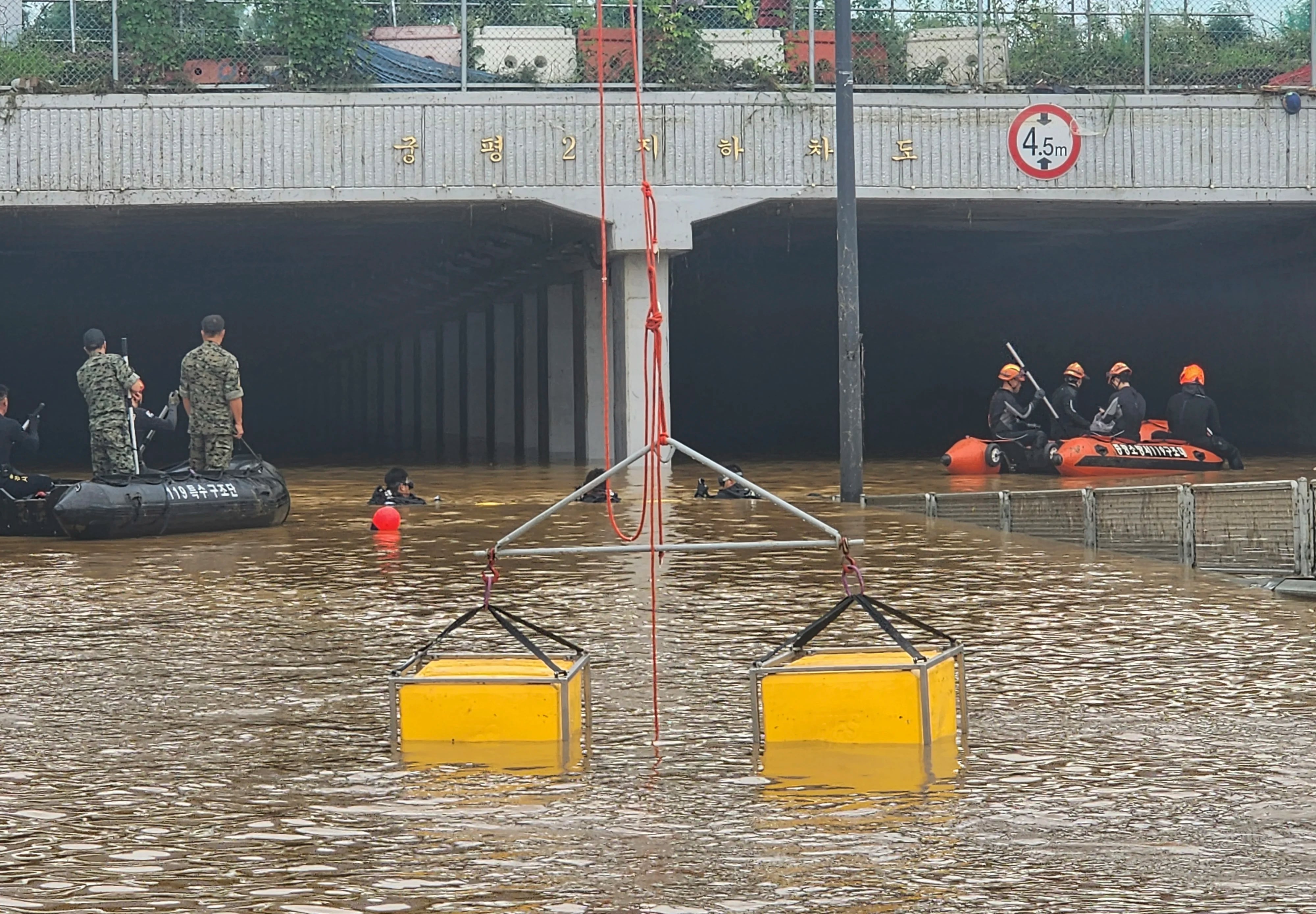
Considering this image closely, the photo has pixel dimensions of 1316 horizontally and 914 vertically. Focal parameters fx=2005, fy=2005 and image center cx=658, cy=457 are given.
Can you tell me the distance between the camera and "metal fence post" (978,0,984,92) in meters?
28.3

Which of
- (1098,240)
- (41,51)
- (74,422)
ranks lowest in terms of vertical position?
(74,422)

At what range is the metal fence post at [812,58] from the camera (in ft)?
91.1

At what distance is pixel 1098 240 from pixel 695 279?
9.65m

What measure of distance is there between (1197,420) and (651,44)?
9.22 meters

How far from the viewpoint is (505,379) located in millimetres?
42250

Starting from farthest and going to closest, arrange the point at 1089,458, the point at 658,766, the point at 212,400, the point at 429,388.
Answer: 1. the point at 429,388
2. the point at 1089,458
3. the point at 212,400
4. the point at 658,766

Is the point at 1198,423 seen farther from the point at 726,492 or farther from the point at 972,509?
the point at 972,509

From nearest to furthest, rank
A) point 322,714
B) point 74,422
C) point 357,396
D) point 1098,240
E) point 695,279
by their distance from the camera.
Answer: point 322,714 < point 1098,240 < point 695,279 < point 74,422 < point 357,396

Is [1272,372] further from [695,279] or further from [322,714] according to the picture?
[322,714]

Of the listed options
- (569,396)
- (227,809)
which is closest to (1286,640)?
(227,809)

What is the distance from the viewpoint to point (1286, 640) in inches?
419

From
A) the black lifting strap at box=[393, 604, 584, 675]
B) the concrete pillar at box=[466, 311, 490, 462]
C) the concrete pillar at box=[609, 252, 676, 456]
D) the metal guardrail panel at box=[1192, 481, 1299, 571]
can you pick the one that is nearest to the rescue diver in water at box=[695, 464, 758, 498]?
the concrete pillar at box=[609, 252, 676, 456]

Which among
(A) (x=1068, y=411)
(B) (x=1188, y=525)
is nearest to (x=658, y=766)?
(B) (x=1188, y=525)

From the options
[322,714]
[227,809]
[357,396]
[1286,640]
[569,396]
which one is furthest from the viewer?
[357,396]
